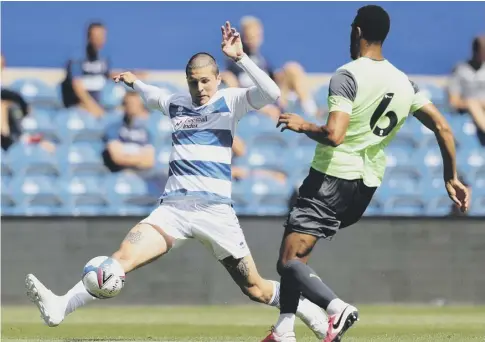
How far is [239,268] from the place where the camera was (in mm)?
8195

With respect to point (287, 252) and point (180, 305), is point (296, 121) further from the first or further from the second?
point (180, 305)

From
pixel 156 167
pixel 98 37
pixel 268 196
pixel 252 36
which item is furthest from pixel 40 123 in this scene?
pixel 268 196

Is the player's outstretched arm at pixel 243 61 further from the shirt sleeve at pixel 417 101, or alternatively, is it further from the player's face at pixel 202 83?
the shirt sleeve at pixel 417 101

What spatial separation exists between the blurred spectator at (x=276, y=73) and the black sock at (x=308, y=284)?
883 cm

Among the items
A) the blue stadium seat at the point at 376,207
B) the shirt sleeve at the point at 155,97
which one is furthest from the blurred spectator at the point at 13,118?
the shirt sleeve at the point at 155,97

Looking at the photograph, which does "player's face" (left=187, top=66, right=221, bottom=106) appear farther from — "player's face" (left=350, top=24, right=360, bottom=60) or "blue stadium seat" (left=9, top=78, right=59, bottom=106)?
"blue stadium seat" (left=9, top=78, right=59, bottom=106)

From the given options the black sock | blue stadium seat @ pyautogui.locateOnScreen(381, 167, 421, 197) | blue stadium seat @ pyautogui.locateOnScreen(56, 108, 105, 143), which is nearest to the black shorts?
the black sock

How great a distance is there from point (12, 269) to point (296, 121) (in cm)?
907

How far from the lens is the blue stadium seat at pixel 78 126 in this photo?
16.0 m

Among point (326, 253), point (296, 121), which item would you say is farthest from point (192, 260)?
point (296, 121)

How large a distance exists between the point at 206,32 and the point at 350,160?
9.11 m

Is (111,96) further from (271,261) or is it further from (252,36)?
(271,261)

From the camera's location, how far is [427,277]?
15.5 m

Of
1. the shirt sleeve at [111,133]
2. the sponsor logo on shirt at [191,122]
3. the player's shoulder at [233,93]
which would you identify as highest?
the player's shoulder at [233,93]
